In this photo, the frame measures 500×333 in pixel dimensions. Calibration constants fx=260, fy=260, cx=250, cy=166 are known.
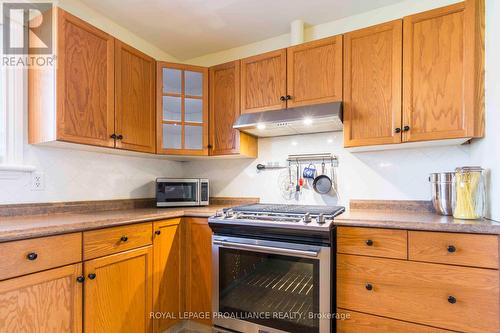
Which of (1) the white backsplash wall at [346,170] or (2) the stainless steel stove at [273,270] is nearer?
(2) the stainless steel stove at [273,270]

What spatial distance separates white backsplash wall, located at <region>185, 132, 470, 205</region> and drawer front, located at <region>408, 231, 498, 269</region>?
1.99 feet

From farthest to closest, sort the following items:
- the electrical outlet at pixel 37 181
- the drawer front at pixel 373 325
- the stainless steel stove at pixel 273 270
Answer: the electrical outlet at pixel 37 181
the stainless steel stove at pixel 273 270
the drawer front at pixel 373 325

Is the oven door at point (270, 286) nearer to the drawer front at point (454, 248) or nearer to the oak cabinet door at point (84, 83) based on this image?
the drawer front at point (454, 248)

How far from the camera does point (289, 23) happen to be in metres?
2.20

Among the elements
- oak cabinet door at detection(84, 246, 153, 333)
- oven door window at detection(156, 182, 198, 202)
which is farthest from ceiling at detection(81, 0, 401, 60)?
oak cabinet door at detection(84, 246, 153, 333)

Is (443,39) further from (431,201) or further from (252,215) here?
(252,215)

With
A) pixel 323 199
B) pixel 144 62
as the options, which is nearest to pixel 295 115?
pixel 323 199

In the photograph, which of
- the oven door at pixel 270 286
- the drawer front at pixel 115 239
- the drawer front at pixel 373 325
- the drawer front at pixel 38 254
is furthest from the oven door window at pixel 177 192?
the drawer front at pixel 373 325

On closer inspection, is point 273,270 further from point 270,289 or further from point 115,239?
point 115,239

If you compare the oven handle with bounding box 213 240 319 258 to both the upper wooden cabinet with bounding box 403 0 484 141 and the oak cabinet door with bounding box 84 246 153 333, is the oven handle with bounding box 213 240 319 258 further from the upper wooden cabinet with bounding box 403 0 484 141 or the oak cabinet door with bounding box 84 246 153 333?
the upper wooden cabinet with bounding box 403 0 484 141

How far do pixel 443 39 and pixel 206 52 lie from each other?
6.61 feet

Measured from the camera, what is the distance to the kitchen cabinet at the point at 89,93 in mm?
1563

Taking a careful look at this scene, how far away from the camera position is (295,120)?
A: 1.84 meters

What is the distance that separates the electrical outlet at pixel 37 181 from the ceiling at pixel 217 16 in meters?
1.29
